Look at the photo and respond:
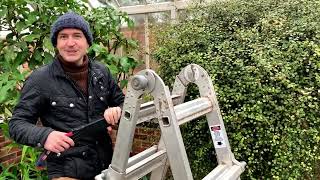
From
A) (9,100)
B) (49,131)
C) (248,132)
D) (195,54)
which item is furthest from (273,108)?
(9,100)

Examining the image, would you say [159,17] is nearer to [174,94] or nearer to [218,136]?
[174,94]

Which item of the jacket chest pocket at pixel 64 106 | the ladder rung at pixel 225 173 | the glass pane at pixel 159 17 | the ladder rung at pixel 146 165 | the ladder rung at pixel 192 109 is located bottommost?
the ladder rung at pixel 225 173

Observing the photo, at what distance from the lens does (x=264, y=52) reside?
259 centimetres

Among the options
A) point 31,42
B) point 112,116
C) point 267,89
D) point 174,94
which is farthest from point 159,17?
point 112,116

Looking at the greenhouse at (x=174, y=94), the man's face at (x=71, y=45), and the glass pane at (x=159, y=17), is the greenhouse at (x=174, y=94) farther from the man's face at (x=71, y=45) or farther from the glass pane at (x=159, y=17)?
the glass pane at (x=159, y=17)

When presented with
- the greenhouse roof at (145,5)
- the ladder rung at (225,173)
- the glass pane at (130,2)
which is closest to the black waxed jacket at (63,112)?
the ladder rung at (225,173)

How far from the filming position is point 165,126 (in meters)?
1.62

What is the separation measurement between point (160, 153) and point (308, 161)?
45.9 inches

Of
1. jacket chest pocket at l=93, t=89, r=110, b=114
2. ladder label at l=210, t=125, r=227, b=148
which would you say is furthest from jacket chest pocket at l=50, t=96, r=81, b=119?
ladder label at l=210, t=125, r=227, b=148

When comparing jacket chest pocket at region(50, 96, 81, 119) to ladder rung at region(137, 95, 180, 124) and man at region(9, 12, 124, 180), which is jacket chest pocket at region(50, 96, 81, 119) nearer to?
man at region(9, 12, 124, 180)

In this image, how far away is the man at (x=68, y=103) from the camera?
1.88 meters

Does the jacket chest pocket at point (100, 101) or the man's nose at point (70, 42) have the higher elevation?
the man's nose at point (70, 42)

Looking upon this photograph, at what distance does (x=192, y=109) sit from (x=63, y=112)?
705mm

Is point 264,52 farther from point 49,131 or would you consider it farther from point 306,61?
point 49,131
